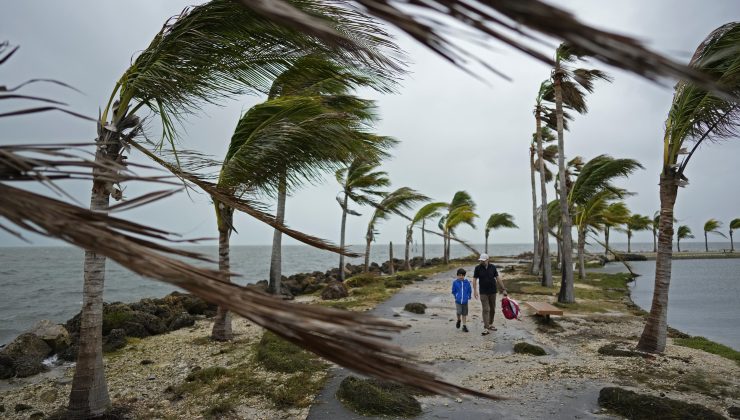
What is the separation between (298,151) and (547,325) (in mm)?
8087

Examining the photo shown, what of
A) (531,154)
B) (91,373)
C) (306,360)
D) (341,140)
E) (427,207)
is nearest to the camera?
(91,373)

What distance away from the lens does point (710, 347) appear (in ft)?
26.6

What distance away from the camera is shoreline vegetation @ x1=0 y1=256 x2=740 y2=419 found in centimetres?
551

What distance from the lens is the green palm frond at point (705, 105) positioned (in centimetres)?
634

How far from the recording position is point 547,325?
34.2ft

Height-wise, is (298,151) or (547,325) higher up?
(298,151)

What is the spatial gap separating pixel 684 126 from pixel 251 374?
8.58 metres

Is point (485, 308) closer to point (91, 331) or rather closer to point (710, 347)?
point (710, 347)

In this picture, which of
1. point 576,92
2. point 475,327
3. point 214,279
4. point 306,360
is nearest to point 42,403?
point 306,360

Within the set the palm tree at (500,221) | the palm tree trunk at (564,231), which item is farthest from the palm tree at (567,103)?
the palm tree at (500,221)

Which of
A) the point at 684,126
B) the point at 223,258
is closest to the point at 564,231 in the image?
the point at 684,126

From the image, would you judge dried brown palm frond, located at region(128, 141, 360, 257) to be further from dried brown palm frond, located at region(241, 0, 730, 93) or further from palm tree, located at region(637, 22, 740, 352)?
palm tree, located at region(637, 22, 740, 352)

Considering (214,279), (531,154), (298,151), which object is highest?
(531,154)

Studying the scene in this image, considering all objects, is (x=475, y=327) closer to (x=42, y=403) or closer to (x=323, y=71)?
(x=323, y=71)
